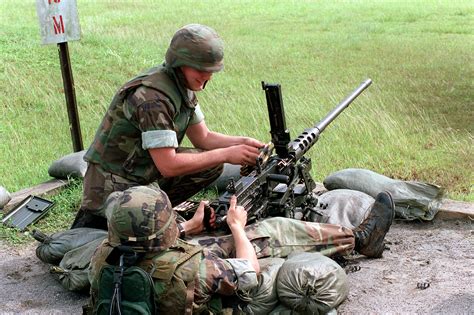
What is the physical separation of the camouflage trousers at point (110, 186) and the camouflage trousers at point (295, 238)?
78 cm

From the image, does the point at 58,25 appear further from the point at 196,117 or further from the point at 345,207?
the point at 345,207

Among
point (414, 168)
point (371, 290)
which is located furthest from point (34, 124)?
point (371, 290)

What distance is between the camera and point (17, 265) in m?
5.38

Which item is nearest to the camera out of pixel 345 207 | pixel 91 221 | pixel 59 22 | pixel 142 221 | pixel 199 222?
pixel 142 221

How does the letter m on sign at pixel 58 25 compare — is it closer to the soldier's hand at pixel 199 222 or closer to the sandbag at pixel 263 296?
the soldier's hand at pixel 199 222

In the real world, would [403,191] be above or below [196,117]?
below

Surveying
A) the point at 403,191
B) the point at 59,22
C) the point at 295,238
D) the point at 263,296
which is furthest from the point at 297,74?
the point at 263,296

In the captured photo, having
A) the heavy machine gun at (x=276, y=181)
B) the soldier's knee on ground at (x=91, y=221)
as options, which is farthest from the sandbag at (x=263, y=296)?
the soldier's knee on ground at (x=91, y=221)

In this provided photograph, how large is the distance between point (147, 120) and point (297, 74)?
17.2 feet

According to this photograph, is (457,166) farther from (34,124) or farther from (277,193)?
(34,124)

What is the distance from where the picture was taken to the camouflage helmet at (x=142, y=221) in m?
3.45

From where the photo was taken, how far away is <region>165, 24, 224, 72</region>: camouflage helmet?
4.67 meters

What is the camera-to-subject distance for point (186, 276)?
3.62m

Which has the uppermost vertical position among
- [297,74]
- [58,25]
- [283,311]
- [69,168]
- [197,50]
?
[58,25]
